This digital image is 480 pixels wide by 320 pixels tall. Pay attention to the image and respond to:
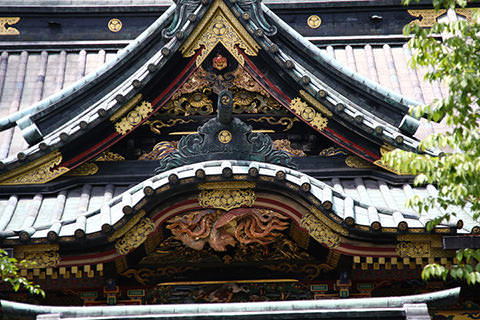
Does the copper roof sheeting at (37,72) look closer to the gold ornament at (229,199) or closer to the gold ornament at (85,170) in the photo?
the gold ornament at (85,170)

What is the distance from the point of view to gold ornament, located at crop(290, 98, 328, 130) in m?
11.4

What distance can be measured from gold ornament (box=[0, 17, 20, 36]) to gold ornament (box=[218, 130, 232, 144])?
23.6 ft

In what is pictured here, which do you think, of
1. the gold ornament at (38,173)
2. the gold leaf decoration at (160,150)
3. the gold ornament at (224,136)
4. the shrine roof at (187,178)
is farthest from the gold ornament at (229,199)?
the gold ornament at (38,173)

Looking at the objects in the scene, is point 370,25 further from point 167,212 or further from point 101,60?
point 167,212

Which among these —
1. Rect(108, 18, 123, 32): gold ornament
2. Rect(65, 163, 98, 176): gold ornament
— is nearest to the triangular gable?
Rect(65, 163, 98, 176): gold ornament

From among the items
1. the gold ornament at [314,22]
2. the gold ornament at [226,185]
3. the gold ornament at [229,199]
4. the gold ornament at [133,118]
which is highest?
the gold ornament at [314,22]

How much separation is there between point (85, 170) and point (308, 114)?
3116mm

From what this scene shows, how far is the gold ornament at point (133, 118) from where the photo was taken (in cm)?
1135

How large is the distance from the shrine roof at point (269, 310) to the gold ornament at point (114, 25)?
8.51 m

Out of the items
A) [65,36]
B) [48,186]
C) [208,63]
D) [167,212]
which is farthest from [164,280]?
[65,36]

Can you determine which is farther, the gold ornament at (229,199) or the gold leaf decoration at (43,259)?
the gold ornament at (229,199)

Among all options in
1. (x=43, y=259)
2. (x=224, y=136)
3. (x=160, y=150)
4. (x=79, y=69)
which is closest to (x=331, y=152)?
(x=224, y=136)

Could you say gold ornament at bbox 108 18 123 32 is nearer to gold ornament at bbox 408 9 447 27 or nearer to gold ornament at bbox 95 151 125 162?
gold ornament at bbox 95 151 125 162

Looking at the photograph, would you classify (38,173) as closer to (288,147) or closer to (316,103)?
(288,147)
